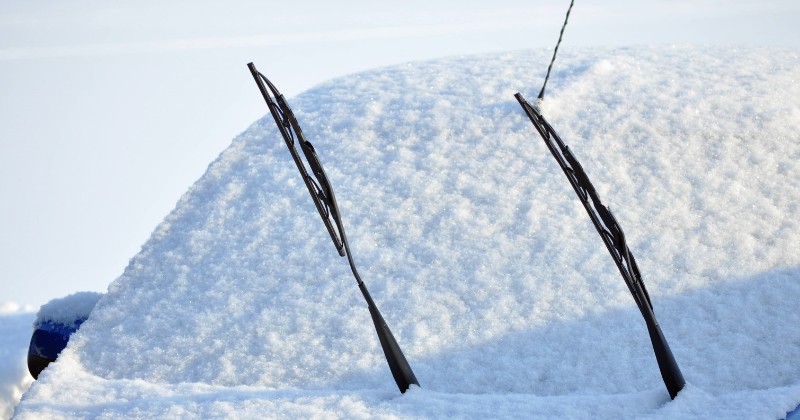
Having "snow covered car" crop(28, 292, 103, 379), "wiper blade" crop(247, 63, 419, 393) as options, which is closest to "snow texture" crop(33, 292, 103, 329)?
"snow covered car" crop(28, 292, 103, 379)

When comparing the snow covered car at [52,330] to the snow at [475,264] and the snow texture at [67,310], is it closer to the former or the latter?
the snow texture at [67,310]

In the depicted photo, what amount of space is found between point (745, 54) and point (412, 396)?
582 cm

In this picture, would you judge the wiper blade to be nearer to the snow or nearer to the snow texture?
the snow

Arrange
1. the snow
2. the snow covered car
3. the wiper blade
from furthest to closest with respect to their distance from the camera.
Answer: the snow covered car < the snow < the wiper blade

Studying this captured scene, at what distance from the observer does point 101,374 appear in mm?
5215

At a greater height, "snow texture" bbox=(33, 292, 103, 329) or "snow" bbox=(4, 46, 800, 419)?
"snow texture" bbox=(33, 292, 103, 329)

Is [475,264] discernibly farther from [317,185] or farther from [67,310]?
[67,310]

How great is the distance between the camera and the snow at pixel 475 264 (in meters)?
4.40

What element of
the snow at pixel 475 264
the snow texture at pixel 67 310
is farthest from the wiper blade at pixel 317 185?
the snow texture at pixel 67 310

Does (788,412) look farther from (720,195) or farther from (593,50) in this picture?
(593,50)

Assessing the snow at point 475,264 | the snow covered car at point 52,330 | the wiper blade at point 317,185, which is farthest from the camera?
the snow covered car at point 52,330

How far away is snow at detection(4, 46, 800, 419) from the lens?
4402 mm

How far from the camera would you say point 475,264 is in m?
5.25

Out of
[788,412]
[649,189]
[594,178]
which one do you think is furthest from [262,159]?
[788,412]
